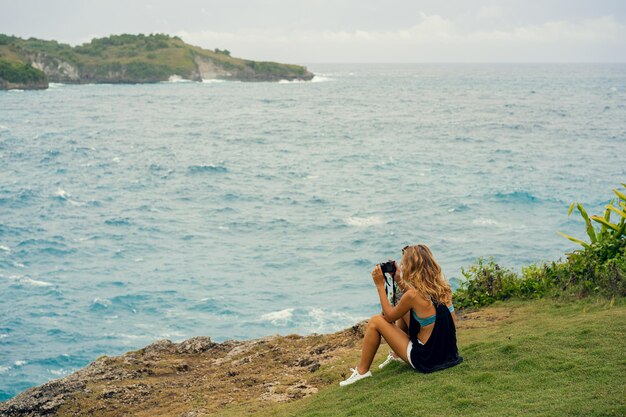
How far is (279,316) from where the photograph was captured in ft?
68.4

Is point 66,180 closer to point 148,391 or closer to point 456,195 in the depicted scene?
point 456,195

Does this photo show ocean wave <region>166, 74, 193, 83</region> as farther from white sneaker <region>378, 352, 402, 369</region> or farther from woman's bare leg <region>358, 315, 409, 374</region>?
woman's bare leg <region>358, 315, 409, 374</region>

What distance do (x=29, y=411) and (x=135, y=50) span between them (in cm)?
18058

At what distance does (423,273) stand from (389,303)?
1.86 ft

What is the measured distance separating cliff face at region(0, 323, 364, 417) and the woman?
1634 millimetres

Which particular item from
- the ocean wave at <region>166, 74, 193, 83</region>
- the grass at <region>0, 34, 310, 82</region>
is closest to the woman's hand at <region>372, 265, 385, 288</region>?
the grass at <region>0, 34, 310, 82</region>

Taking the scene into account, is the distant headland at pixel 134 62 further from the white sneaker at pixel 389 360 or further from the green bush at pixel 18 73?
the white sneaker at pixel 389 360

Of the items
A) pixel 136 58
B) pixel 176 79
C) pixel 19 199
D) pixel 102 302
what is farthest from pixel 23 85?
pixel 102 302

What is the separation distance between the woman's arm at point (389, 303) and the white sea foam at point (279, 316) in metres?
13.3

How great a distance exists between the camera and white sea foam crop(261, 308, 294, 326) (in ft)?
66.8

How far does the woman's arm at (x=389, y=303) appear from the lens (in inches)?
273

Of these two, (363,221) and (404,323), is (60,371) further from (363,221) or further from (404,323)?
(363,221)

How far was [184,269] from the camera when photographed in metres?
25.2

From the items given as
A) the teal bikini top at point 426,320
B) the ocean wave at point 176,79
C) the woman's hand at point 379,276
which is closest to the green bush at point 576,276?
the teal bikini top at point 426,320
